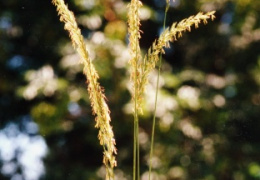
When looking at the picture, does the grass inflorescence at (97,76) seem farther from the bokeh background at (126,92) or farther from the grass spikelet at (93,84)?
the bokeh background at (126,92)

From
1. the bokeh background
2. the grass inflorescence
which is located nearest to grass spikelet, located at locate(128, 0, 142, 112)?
the grass inflorescence

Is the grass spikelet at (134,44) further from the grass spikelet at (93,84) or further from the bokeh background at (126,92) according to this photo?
the bokeh background at (126,92)

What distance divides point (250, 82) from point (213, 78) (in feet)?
0.65

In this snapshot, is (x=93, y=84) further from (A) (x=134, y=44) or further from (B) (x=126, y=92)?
(B) (x=126, y=92)

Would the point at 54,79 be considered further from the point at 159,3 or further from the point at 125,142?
the point at 159,3

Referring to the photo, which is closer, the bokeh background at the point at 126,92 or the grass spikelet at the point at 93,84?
the grass spikelet at the point at 93,84

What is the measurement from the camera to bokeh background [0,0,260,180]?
2.24 meters

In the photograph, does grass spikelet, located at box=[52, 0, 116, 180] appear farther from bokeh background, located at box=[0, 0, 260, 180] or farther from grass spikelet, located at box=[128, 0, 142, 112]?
bokeh background, located at box=[0, 0, 260, 180]

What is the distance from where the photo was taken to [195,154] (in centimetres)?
242

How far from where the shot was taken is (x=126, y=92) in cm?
219

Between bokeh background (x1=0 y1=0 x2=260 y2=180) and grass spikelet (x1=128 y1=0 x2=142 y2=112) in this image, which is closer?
grass spikelet (x1=128 y1=0 x2=142 y2=112)

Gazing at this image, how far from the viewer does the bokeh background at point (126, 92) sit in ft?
7.36

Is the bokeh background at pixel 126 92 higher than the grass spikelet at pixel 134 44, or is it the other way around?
the bokeh background at pixel 126 92

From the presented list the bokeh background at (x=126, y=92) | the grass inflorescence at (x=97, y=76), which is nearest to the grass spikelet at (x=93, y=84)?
the grass inflorescence at (x=97, y=76)
